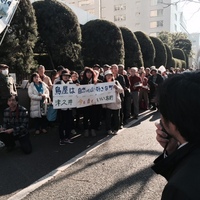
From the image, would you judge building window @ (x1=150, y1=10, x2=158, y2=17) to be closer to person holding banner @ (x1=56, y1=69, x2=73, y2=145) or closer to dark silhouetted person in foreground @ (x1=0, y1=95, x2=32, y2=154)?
person holding banner @ (x1=56, y1=69, x2=73, y2=145)

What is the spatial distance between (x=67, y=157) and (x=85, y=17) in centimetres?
1513

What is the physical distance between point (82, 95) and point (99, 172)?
2623 millimetres

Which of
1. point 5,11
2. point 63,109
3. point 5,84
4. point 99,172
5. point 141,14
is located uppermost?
point 141,14

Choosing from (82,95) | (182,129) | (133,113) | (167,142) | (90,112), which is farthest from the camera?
(133,113)

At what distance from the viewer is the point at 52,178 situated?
14.1ft

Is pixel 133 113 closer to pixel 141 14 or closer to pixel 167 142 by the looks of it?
pixel 167 142

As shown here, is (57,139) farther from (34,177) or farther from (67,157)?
(34,177)

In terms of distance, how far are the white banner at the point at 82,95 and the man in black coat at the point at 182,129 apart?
5.19m

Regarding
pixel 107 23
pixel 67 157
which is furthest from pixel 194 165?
pixel 107 23

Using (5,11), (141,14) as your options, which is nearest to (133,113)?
(5,11)

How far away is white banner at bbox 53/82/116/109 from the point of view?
6391 millimetres

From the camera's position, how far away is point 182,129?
1.19 m

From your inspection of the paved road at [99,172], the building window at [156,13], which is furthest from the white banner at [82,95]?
the building window at [156,13]

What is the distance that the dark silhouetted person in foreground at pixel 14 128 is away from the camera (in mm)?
5527
